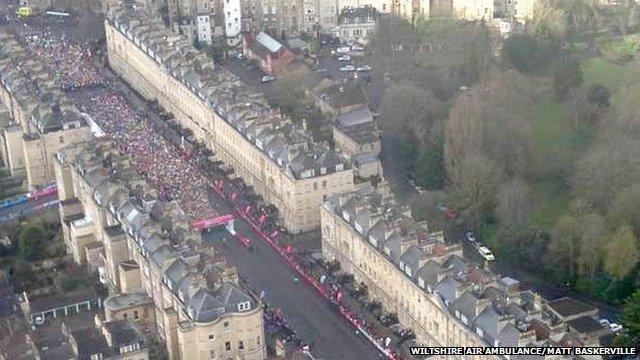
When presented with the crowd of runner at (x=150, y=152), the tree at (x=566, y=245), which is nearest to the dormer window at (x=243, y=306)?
the crowd of runner at (x=150, y=152)

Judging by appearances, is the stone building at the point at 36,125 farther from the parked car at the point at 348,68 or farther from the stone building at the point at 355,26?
the stone building at the point at 355,26

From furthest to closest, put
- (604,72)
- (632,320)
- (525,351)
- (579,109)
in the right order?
(604,72), (579,109), (632,320), (525,351)

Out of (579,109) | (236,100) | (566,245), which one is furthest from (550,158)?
(236,100)

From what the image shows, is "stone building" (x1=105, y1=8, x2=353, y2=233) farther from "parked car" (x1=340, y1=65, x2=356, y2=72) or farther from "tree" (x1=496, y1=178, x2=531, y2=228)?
"parked car" (x1=340, y1=65, x2=356, y2=72)

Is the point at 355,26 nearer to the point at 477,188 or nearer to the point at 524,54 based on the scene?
the point at 524,54

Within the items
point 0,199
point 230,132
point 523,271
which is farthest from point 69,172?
point 523,271

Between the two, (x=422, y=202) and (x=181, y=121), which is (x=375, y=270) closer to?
(x=422, y=202)
